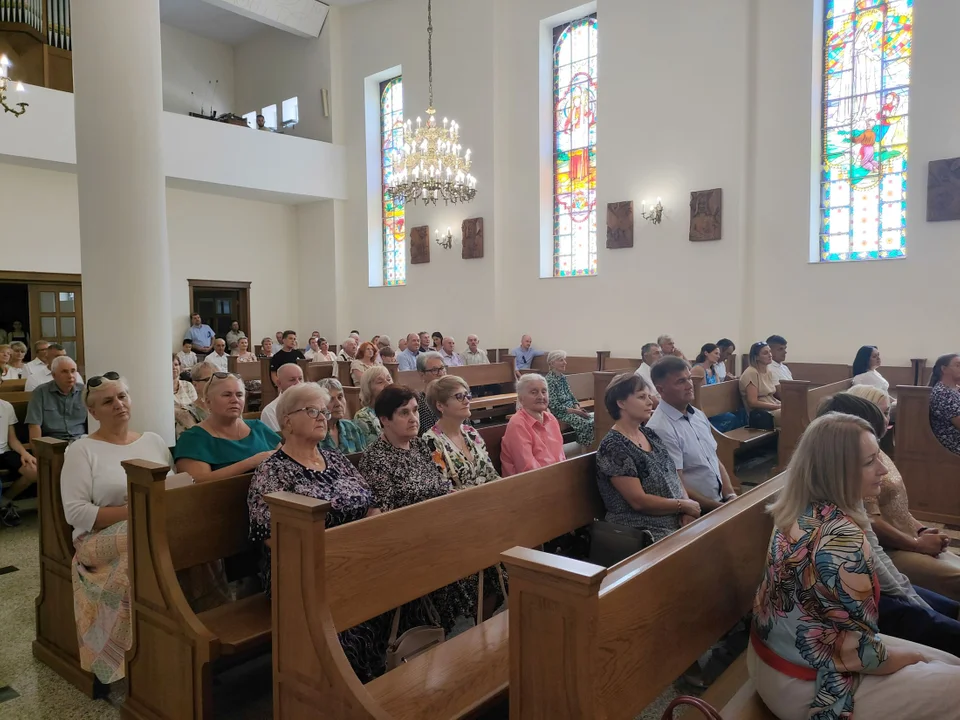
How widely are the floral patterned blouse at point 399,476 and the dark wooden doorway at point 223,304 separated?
1050cm

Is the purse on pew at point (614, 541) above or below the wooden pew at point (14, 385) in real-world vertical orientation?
below

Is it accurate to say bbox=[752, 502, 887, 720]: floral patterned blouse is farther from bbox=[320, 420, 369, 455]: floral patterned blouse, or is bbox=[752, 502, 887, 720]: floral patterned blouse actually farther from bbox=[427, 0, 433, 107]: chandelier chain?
bbox=[427, 0, 433, 107]: chandelier chain

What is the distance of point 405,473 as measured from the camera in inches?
99.0

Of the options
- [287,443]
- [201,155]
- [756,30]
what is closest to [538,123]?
[756,30]

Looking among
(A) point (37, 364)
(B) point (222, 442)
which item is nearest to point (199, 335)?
(A) point (37, 364)

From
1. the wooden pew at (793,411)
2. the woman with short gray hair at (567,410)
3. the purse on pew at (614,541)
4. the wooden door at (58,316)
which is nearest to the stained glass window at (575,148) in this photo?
the woman with short gray hair at (567,410)

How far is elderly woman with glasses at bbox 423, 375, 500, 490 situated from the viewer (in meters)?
2.74

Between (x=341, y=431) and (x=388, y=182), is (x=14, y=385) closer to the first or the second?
(x=341, y=431)

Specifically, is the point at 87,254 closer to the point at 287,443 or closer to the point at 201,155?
the point at 287,443

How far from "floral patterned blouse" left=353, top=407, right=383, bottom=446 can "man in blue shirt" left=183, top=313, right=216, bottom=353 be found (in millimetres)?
8789

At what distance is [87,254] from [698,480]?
3441 millimetres

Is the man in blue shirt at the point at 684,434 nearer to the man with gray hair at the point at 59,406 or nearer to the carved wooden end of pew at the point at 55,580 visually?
the carved wooden end of pew at the point at 55,580

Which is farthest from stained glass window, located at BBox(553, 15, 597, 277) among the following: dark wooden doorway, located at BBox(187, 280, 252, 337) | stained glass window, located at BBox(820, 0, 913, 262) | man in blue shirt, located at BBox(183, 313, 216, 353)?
man in blue shirt, located at BBox(183, 313, 216, 353)

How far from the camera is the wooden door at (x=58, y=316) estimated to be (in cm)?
970
